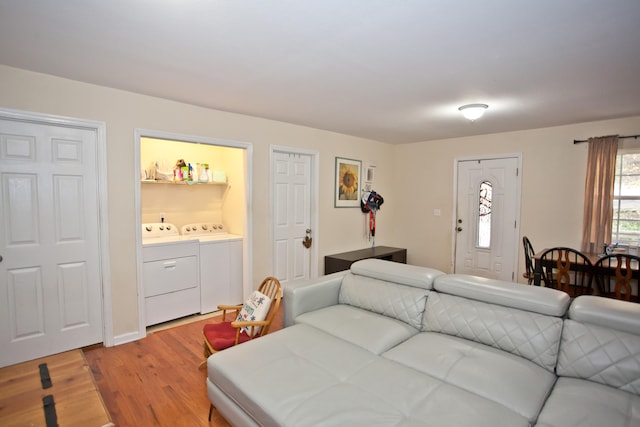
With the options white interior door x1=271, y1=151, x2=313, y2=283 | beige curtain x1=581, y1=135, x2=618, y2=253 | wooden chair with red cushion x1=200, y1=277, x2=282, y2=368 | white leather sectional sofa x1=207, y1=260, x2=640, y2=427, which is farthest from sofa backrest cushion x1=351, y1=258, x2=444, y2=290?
beige curtain x1=581, y1=135, x2=618, y2=253

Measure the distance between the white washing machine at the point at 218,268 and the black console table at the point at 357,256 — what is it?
137 centimetres

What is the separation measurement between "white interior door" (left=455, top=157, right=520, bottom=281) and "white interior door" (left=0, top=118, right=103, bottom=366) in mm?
4984

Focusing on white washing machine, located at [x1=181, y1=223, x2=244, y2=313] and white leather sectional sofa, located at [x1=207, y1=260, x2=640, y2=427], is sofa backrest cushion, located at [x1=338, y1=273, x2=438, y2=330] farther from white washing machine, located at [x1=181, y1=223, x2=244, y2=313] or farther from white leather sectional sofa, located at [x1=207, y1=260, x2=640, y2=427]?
white washing machine, located at [x1=181, y1=223, x2=244, y2=313]

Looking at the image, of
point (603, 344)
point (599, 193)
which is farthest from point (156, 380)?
point (599, 193)

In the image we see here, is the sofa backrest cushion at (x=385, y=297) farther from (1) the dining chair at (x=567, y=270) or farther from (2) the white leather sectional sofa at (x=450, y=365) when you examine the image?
(1) the dining chair at (x=567, y=270)

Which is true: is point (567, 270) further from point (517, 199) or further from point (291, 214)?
point (291, 214)

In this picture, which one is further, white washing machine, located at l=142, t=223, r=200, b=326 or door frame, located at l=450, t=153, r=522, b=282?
door frame, located at l=450, t=153, r=522, b=282

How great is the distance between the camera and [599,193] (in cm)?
404

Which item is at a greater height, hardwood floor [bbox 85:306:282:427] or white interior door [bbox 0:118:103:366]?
white interior door [bbox 0:118:103:366]

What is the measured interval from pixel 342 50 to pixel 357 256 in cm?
338

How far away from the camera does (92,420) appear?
1.50 m

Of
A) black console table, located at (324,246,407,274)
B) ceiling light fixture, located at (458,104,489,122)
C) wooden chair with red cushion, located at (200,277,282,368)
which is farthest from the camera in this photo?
black console table, located at (324,246,407,274)

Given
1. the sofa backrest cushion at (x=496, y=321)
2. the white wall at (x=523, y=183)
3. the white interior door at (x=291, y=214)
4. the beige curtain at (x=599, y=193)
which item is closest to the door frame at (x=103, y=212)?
the white interior door at (x=291, y=214)

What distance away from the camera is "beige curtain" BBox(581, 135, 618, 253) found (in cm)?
397
